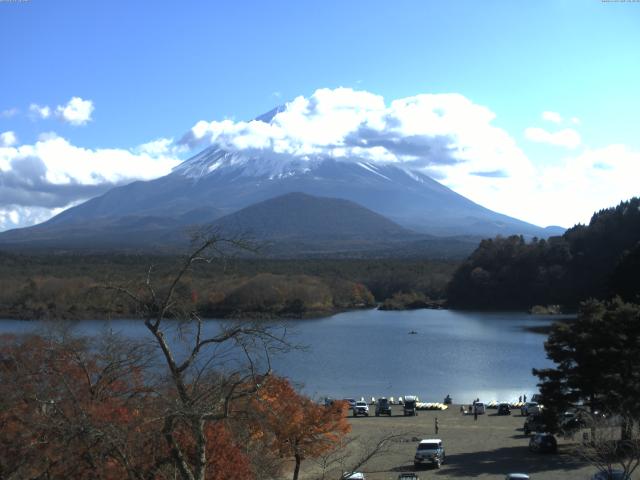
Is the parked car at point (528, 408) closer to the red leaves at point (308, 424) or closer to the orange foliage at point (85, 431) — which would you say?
the red leaves at point (308, 424)

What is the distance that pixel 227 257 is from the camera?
4340mm

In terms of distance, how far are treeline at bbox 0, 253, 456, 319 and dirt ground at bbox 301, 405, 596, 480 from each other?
18312mm

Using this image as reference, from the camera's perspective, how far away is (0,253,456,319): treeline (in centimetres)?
4481

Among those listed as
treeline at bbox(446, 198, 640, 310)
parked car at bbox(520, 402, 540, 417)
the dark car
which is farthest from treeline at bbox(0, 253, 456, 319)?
the dark car

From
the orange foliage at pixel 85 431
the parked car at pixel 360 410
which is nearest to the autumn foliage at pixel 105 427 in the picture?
the orange foliage at pixel 85 431

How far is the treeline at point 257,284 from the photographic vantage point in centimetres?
4481

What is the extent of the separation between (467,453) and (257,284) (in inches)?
1560

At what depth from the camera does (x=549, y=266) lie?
52594 millimetres

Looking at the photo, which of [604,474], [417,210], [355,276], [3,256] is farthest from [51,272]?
[417,210]

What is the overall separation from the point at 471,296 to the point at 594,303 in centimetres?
4285

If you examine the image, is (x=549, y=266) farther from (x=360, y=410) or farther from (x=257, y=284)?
(x=360, y=410)

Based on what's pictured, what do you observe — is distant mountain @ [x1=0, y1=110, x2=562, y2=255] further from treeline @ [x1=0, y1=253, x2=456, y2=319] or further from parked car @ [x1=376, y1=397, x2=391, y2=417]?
parked car @ [x1=376, y1=397, x2=391, y2=417]

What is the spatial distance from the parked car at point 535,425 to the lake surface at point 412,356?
173 inches

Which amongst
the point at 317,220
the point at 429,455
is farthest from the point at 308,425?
the point at 317,220
